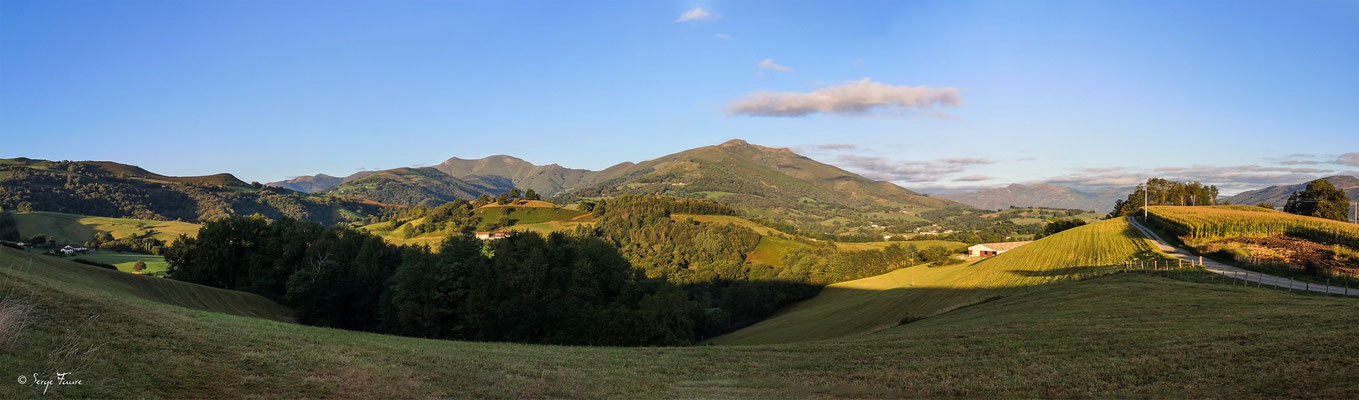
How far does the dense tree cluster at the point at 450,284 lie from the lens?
3678cm

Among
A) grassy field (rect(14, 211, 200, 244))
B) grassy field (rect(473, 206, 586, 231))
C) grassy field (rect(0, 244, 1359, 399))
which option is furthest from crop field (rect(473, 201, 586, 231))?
grassy field (rect(0, 244, 1359, 399))

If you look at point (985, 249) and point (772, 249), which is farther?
point (772, 249)

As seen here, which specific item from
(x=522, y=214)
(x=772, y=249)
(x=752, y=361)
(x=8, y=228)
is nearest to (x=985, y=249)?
(x=772, y=249)

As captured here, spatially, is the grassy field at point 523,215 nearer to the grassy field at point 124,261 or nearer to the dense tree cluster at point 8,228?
the grassy field at point 124,261

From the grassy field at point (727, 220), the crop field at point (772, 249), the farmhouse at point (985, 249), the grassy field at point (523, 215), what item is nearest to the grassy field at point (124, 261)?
the grassy field at point (523, 215)

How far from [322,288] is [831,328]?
3958 cm

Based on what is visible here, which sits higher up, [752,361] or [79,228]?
[752,361]

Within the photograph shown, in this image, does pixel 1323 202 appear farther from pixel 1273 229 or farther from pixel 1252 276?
pixel 1252 276

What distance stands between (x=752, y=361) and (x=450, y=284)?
27490mm

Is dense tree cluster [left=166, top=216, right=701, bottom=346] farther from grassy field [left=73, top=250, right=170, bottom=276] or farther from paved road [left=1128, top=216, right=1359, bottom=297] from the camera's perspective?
paved road [left=1128, top=216, right=1359, bottom=297]

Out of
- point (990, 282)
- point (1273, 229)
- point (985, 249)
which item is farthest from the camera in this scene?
point (985, 249)

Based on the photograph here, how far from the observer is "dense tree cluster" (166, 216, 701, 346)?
36781mm

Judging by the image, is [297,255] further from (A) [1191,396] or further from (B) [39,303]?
(A) [1191,396]

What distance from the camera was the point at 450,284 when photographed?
3838cm
